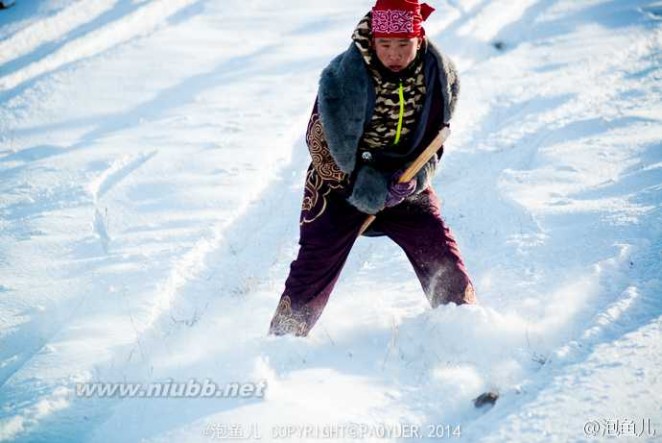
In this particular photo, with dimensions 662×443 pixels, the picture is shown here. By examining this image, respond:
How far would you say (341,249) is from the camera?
2387 millimetres

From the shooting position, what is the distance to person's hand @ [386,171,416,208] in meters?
2.29

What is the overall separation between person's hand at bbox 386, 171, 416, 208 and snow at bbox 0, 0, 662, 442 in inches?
24.9

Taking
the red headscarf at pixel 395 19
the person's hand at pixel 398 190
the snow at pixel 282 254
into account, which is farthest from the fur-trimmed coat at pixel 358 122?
the snow at pixel 282 254

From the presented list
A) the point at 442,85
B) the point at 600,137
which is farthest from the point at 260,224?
the point at 600,137

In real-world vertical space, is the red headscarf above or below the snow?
above

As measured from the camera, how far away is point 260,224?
3.84 metres

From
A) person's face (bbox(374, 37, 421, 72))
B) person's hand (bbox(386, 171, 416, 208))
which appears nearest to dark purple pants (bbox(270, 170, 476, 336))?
person's hand (bbox(386, 171, 416, 208))

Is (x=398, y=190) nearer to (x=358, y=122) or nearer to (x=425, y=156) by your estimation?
(x=425, y=156)

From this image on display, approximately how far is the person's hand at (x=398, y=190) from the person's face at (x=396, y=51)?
0.50 m

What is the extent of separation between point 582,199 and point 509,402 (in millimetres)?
2208

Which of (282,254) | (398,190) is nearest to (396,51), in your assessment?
(398,190)

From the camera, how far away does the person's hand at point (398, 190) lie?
2.29 m

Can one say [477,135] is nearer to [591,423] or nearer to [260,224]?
[260,224]

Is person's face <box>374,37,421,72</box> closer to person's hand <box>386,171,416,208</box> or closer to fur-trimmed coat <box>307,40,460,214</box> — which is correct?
fur-trimmed coat <box>307,40,460,214</box>
